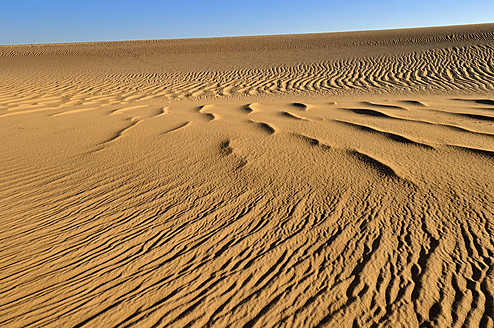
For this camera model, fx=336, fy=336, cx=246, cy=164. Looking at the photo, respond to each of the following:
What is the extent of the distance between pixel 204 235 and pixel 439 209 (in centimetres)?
197

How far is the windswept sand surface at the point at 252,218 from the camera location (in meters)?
1.99

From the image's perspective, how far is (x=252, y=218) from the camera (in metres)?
2.91

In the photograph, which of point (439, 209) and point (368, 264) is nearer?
point (368, 264)

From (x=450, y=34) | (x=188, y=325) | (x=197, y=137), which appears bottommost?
(x=188, y=325)

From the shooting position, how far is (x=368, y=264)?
2.25 meters

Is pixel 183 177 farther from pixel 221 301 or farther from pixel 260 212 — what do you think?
pixel 221 301

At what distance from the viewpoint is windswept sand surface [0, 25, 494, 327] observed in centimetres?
199

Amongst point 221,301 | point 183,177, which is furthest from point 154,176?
point 221,301

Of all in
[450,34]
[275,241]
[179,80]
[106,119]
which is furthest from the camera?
[450,34]

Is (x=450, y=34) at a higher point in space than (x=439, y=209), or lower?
higher

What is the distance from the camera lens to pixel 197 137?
16.9 ft

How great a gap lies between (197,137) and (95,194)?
200 centimetres

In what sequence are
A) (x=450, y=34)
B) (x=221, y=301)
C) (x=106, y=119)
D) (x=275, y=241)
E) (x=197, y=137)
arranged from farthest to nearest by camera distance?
(x=450, y=34), (x=106, y=119), (x=197, y=137), (x=275, y=241), (x=221, y=301)

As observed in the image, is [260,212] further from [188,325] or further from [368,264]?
[188,325]
